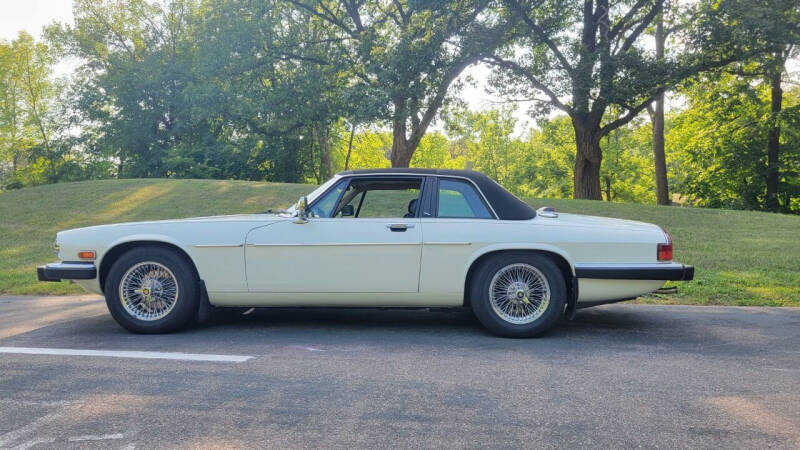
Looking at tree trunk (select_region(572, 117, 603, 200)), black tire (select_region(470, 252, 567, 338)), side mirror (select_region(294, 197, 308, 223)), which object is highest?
tree trunk (select_region(572, 117, 603, 200))

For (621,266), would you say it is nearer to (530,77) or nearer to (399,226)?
(399,226)

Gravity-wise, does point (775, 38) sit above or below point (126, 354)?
above

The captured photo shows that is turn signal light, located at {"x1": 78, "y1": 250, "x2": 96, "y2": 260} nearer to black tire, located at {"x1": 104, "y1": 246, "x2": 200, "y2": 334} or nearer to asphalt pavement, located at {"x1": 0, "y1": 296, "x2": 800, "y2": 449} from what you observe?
black tire, located at {"x1": 104, "y1": 246, "x2": 200, "y2": 334}

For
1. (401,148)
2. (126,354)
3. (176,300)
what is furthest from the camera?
(401,148)

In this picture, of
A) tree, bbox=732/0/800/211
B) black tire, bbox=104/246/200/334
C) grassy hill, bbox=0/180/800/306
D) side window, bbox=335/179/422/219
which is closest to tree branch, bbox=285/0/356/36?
grassy hill, bbox=0/180/800/306

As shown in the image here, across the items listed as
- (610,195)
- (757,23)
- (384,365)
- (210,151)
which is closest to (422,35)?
(757,23)

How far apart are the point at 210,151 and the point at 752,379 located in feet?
129

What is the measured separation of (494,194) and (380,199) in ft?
3.47

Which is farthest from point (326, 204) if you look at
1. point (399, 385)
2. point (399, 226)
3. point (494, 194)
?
point (399, 385)

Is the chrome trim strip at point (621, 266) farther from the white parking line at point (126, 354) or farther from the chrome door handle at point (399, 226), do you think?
the white parking line at point (126, 354)

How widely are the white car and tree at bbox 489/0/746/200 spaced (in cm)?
1653

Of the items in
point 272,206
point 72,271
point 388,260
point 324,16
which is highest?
point 324,16

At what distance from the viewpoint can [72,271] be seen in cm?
557

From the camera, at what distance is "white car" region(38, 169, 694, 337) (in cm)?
533
